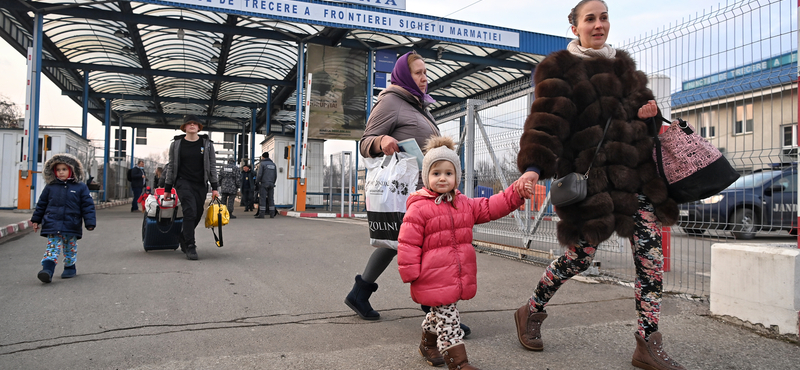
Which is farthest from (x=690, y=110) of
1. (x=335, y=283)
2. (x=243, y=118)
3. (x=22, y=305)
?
(x=243, y=118)

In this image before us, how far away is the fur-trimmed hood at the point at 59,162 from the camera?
5055 millimetres

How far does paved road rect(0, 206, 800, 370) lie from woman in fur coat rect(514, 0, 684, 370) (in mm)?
468

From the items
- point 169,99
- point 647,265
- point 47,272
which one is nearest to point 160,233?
point 47,272

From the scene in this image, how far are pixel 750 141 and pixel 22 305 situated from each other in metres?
5.44

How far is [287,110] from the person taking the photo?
94.3ft

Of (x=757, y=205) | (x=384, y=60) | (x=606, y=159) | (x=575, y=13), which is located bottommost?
(x=757, y=205)

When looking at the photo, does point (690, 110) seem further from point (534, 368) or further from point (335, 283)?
point (335, 283)

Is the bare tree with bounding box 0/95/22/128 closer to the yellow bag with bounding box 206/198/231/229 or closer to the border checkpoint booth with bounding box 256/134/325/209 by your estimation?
the border checkpoint booth with bounding box 256/134/325/209

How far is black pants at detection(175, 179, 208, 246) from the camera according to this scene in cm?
617

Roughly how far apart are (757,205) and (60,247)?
594 cm

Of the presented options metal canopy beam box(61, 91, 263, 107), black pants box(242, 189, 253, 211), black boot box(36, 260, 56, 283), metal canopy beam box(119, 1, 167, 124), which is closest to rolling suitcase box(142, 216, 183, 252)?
black boot box(36, 260, 56, 283)

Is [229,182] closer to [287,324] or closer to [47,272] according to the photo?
[47,272]

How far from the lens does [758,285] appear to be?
130 inches

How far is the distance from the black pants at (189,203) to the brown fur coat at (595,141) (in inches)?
185
